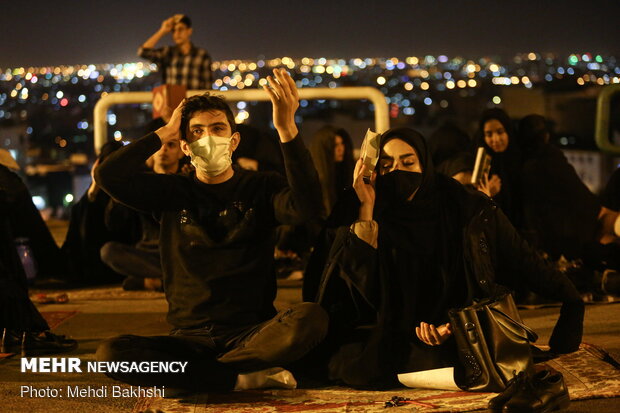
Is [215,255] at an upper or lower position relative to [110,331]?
upper

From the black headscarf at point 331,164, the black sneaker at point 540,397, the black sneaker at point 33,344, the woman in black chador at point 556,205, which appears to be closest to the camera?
the black sneaker at point 540,397

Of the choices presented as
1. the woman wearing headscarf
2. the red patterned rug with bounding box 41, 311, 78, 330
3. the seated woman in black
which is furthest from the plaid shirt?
the seated woman in black

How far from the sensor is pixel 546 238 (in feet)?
25.6

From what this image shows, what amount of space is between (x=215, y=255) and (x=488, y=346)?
4.20 ft

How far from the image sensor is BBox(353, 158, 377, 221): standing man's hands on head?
429 cm

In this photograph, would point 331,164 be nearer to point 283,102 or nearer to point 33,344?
point 33,344

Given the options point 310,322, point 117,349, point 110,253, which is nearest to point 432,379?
point 310,322

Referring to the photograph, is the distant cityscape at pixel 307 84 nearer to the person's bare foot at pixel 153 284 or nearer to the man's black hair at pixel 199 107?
the person's bare foot at pixel 153 284

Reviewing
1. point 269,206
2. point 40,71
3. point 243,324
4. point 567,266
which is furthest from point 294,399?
point 40,71

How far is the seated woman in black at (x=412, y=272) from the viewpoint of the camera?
14.1 ft

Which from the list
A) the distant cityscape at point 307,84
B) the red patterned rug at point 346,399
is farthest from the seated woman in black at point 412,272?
the distant cityscape at point 307,84

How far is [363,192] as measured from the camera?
4.31 meters

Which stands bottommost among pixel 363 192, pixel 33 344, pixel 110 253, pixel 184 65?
pixel 33 344

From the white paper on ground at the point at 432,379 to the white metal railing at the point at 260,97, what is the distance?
4193mm
